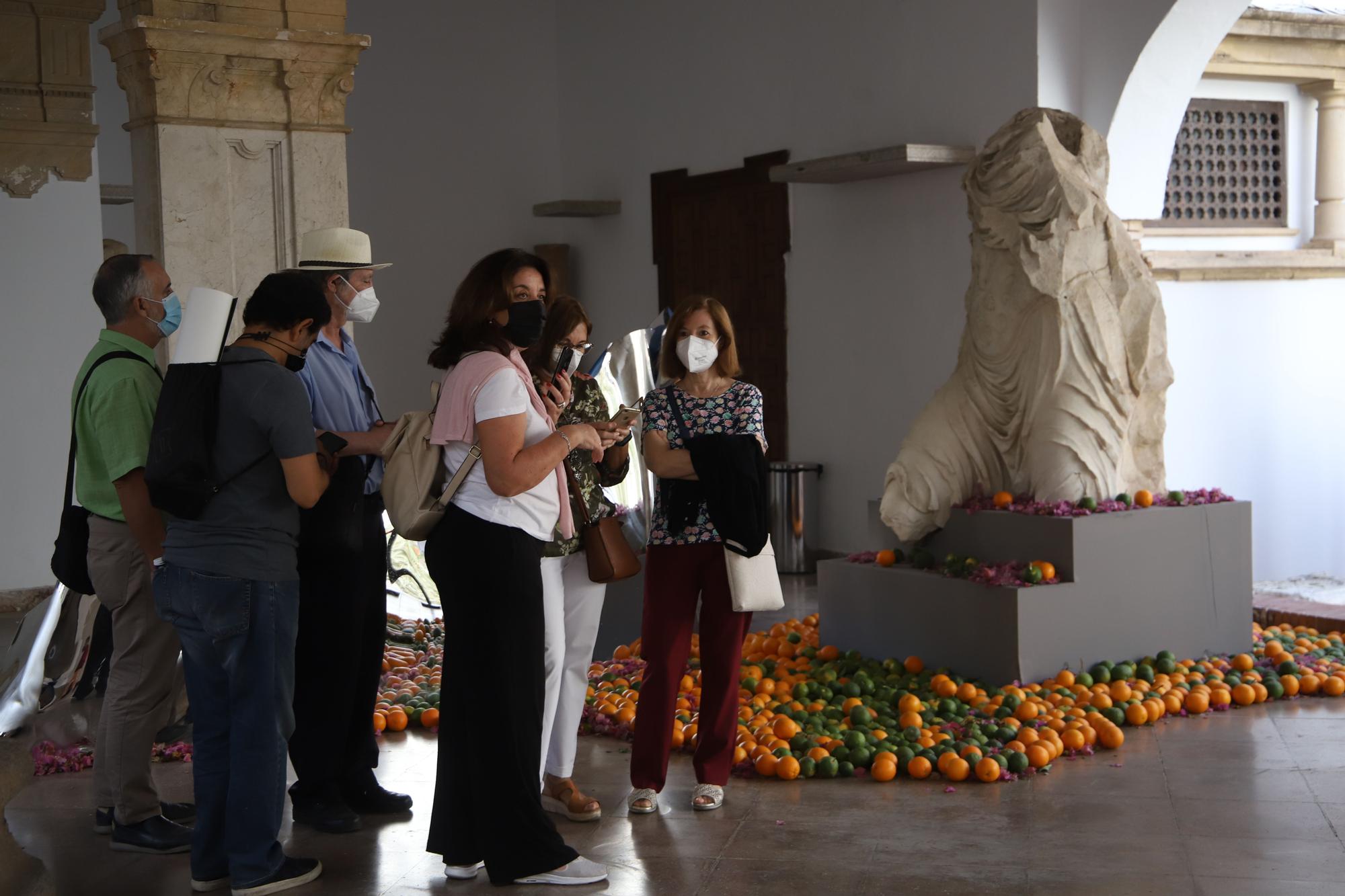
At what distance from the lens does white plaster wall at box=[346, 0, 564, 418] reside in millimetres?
11984

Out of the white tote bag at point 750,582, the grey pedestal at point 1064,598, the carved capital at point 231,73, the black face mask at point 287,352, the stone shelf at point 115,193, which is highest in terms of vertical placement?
the stone shelf at point 115,193

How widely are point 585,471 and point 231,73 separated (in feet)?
9.02

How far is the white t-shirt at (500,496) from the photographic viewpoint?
337 cm

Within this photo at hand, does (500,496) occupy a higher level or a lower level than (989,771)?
higher

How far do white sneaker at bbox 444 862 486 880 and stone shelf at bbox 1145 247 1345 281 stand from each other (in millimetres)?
5863

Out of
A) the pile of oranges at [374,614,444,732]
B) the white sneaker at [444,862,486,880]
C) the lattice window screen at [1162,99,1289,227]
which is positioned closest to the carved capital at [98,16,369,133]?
the pile of oranges at [374,614,444,732]

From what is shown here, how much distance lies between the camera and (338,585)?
4.12 meters

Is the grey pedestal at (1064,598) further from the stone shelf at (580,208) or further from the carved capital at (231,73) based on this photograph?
the stone shelf at (580,208)

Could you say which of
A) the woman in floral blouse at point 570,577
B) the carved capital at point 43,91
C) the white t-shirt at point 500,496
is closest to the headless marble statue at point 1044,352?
the woman in floral blouse at point 570,577

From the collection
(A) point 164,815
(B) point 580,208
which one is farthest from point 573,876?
→ (B) point 580,208

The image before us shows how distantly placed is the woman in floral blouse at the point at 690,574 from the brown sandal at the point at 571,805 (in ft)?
0.48

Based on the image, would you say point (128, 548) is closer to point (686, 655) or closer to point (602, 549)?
point (602, 549)

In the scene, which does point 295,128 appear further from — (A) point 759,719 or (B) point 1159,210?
(B) point 1159,210

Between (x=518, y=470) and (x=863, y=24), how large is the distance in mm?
6737
